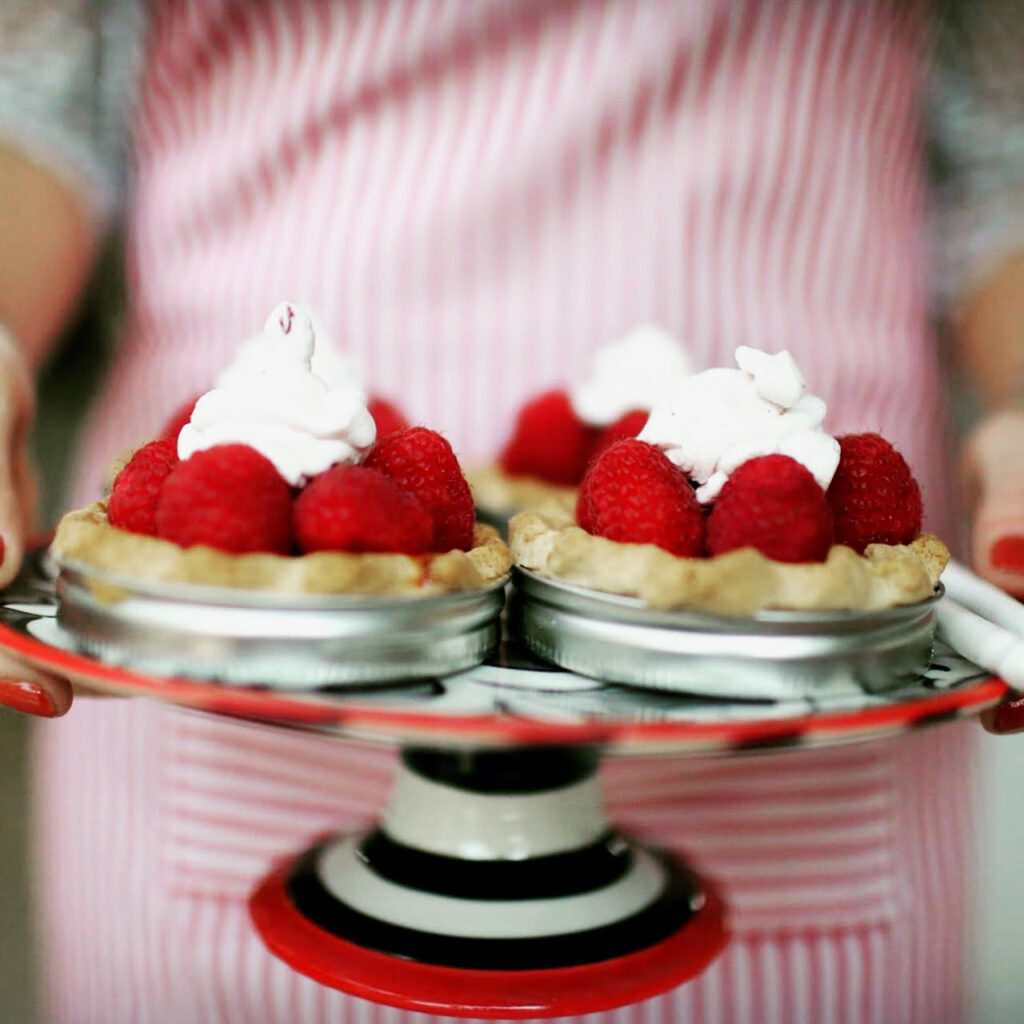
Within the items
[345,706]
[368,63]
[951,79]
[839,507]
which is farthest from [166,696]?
[951,79]

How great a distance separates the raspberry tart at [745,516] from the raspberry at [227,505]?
206mm

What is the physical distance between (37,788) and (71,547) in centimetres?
82

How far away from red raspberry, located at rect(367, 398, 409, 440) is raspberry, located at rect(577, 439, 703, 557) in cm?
36

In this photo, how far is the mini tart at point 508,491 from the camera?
47.2 inches

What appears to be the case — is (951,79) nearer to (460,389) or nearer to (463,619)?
(460,389)

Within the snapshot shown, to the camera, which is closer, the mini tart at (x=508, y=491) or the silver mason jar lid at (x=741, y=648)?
the silver mason jar lid at (x=741, y=648)

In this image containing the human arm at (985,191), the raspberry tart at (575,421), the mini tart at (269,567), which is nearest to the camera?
the mini tart at (269,567)

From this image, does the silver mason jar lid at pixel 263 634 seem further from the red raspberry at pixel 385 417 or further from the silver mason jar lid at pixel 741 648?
the red raspberry at pixel 385 417

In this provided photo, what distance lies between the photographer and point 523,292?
135 centimetres

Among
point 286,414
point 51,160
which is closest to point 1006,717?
point 286,414

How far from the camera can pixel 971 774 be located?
1.40 metres

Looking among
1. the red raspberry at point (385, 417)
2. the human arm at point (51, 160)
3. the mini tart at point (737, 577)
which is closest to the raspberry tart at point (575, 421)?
the red raspberry at point (385, 417)

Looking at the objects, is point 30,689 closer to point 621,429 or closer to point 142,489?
point 142,489

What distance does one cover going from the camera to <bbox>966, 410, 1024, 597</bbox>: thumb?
0.96 metres
